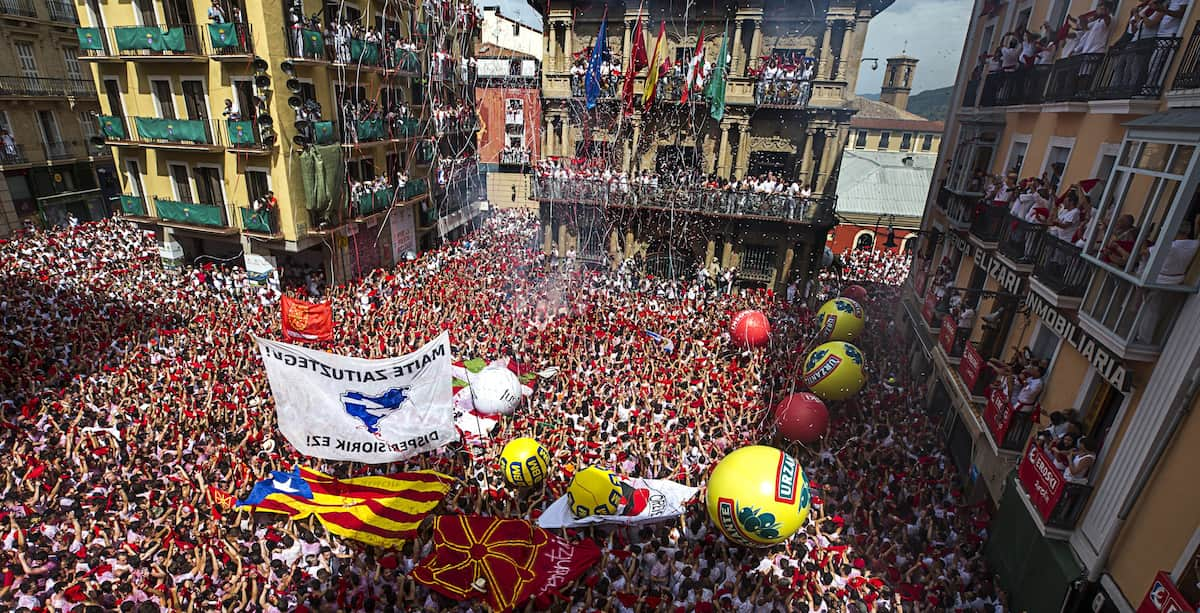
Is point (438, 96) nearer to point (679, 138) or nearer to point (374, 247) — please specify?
point (374, 247)

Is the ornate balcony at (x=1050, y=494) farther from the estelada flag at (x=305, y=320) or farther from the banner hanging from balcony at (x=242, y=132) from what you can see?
the banner hanging from balcony at (x=242, y=132)

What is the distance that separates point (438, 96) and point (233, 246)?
38.0 feet

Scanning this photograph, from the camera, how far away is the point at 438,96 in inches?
1072

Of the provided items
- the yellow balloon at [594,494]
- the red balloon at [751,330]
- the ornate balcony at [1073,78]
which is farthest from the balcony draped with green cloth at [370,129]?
the ornate balcony at [1073,78]

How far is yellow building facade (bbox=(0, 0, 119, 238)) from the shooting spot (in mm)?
25078

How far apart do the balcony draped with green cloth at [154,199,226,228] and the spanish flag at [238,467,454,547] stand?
1270cm

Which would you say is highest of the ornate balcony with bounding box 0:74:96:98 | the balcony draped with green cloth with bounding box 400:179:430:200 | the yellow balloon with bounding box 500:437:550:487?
the ornate balcony with bounding box 0:74:96:98

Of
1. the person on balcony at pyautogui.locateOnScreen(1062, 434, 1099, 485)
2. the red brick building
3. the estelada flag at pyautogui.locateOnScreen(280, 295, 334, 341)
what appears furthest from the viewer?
the red brick building

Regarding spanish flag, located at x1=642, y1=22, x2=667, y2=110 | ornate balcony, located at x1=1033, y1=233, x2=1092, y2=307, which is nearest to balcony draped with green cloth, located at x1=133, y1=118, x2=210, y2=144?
spanish flag, located at x1=642, y1=22, x2=667, y2=110

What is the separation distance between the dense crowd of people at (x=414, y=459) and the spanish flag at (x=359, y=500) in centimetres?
29

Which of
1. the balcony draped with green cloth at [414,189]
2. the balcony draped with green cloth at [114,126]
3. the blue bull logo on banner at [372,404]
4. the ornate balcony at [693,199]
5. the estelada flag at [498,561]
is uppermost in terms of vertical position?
the balcony draped with green cloth at [114,126]

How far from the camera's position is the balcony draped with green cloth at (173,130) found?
1867 cm

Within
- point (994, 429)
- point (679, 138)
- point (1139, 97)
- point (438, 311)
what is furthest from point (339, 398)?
point (679, 138)

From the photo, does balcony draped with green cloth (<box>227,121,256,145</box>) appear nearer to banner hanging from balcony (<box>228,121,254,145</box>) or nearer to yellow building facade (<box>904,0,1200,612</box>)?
banner hanging from balcony (<box>228,121,254,145</box>)
